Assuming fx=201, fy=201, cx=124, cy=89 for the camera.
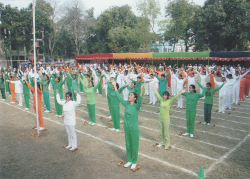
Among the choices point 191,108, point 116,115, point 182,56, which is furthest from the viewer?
point 182,56

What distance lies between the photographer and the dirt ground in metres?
5.03

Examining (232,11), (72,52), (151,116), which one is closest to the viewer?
(151,116)

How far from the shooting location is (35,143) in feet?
22.3

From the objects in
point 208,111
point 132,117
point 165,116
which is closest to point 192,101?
point 165,116

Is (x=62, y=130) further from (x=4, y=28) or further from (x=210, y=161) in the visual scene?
(x=4, y=28)

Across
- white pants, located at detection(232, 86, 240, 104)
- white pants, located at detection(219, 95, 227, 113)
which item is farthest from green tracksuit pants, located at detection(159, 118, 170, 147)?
white pants, located at detection(232, 86, 240, 104)

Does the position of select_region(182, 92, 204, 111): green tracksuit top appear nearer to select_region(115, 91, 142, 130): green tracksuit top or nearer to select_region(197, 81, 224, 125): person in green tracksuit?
select_region(197, 81, 224, 125): person in green tracksuit

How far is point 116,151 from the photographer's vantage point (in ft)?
20.1

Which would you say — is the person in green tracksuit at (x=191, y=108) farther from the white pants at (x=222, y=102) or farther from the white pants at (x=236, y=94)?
the white pants at (x=236, y=94)

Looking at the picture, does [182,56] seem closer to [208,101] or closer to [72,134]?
[208,101]

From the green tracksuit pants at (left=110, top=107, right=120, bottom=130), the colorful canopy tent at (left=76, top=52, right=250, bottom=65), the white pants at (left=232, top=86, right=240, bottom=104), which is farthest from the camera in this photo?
the colorful canopy tent at (left=76, top=52, right=250, bottom=65)

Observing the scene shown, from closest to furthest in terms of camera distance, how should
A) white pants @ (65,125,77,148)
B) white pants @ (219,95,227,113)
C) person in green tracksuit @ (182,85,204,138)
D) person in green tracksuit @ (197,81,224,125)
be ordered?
white pants @ (65,125,77,148)
person in green tracksuit @ (182,85,204,138)
person in green tracksuit @ (197,81,224,125)
white pants @ (219,95,227,113)

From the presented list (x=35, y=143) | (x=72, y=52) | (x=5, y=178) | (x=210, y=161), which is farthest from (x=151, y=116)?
(x=72, y=52)

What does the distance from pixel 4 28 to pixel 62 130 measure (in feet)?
88.1
